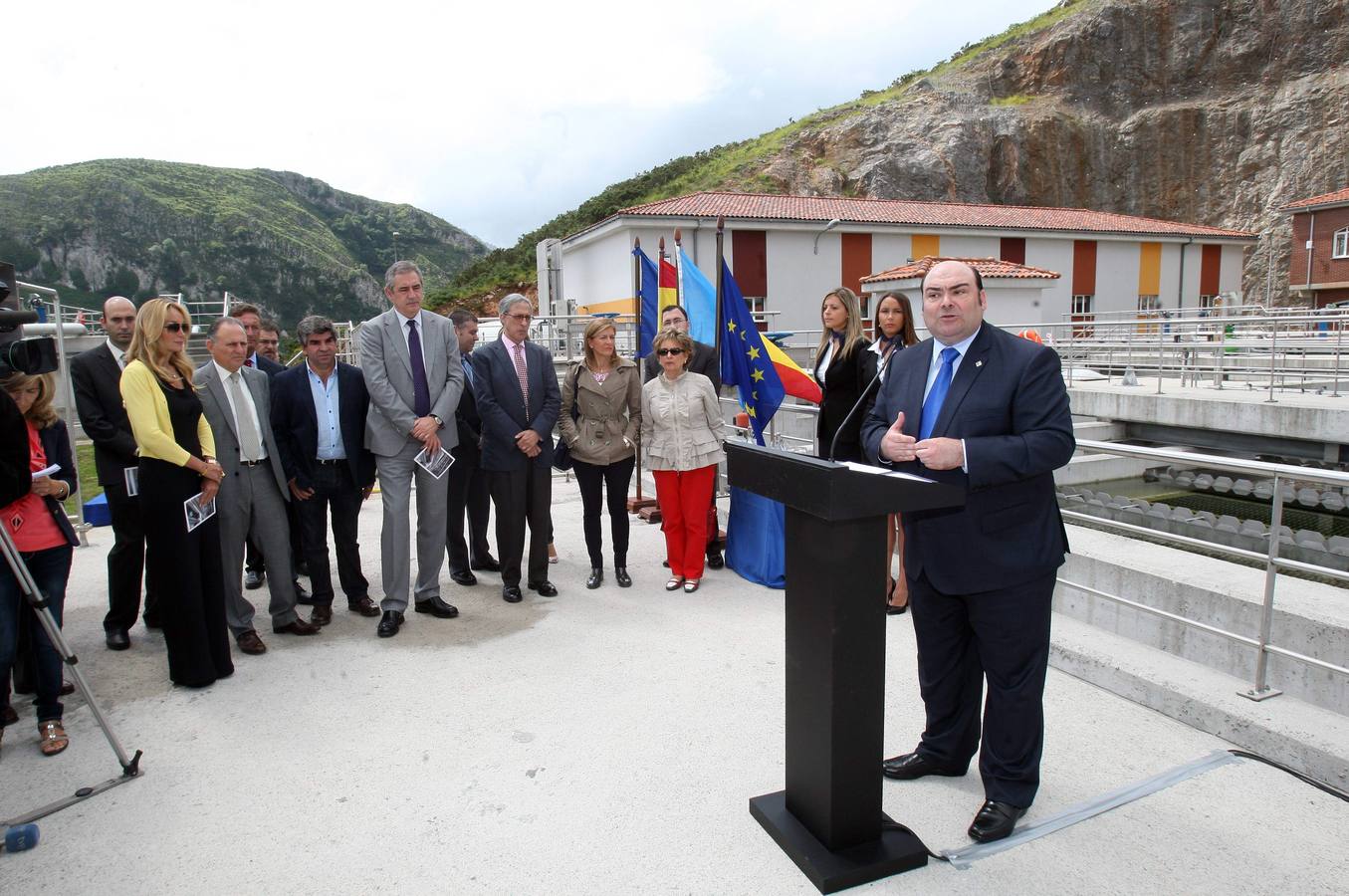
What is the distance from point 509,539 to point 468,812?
2592 mm

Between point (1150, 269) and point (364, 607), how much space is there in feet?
133

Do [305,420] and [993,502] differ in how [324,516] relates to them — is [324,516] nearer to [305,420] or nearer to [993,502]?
[305,420]

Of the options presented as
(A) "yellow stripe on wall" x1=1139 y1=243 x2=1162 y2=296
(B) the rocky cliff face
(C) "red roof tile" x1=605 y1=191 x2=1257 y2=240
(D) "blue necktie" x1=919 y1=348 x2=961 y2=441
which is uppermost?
(B) the rocky cliff face

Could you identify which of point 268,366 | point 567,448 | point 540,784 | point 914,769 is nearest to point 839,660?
point 914,769

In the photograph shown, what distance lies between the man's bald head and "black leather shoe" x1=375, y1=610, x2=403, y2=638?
2064mm

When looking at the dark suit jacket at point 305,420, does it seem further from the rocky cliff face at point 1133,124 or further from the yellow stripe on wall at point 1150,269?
the rocky cliff face at point 1133,124

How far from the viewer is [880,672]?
245 cm

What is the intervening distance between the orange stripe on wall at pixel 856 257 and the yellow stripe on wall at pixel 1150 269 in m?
14.5

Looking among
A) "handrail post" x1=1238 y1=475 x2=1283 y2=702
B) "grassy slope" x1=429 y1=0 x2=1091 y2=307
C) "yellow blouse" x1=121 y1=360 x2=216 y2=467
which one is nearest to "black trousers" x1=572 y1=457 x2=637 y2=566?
"yellow blouse" x1=121 y1=360 x2=216 y2=467

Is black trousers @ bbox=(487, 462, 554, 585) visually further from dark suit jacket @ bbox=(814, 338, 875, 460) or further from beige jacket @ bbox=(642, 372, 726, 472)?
dark suit jacket @ bbox=(814, 338, 875, 460)

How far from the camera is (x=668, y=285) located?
22.4 ft

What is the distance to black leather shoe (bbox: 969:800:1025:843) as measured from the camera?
2592 mm

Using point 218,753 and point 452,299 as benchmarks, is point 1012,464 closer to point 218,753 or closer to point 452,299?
point 218,753

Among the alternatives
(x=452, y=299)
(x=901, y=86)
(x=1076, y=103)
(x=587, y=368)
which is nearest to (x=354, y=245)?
(x=452, y=299)
